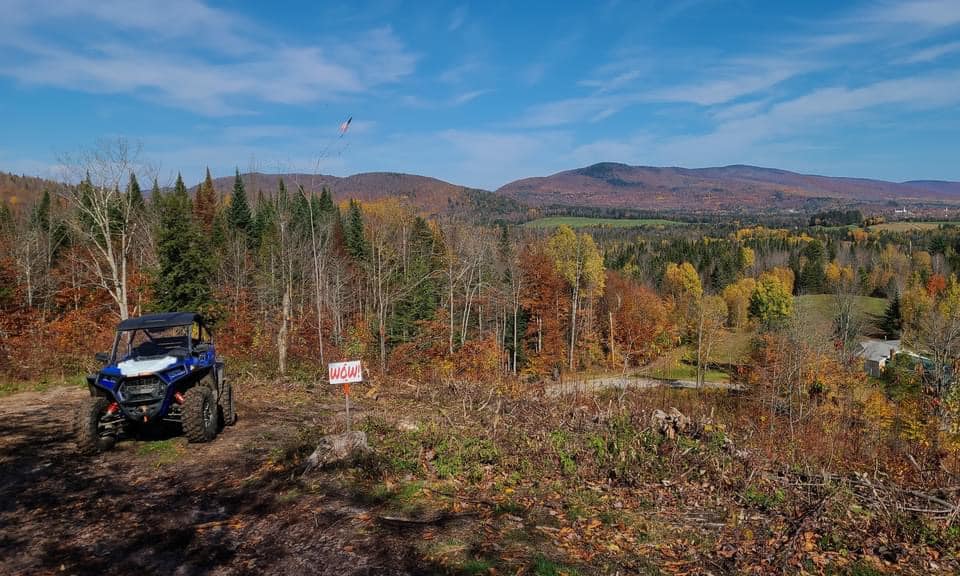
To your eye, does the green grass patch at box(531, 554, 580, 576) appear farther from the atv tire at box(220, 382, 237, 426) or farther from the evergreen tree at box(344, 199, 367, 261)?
the evergreen tree at box(344, 199, 367, 261)

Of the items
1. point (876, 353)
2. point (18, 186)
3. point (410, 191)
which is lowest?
point (876, 353)

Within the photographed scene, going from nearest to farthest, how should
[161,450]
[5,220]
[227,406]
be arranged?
[161,450]
[227,406]
[5,220]

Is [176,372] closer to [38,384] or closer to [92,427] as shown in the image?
[92,427]

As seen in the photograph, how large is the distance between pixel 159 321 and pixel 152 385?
1.37m

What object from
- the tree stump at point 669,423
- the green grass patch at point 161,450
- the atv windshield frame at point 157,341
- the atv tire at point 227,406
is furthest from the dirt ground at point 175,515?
the tree stump at point 669,423

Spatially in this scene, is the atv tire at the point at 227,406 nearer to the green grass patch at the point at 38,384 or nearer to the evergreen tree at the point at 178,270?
the green grass patch at the point at 38,384

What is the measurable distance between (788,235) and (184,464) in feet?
520

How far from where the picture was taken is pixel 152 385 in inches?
354

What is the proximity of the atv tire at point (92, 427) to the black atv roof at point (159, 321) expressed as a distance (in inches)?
52.0

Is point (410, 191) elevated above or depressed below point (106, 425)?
above

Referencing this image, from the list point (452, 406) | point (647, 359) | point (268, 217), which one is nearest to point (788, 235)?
point (647, 359)

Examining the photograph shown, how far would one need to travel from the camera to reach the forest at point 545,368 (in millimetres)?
6977

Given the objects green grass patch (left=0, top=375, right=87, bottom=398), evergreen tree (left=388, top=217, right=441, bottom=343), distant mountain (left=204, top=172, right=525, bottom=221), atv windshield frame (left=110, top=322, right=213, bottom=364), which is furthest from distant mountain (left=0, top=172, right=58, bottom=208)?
atv windshield frame (left=110, top=322, right=213, bottom=364)

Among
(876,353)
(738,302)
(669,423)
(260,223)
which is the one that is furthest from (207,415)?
(738,302)
